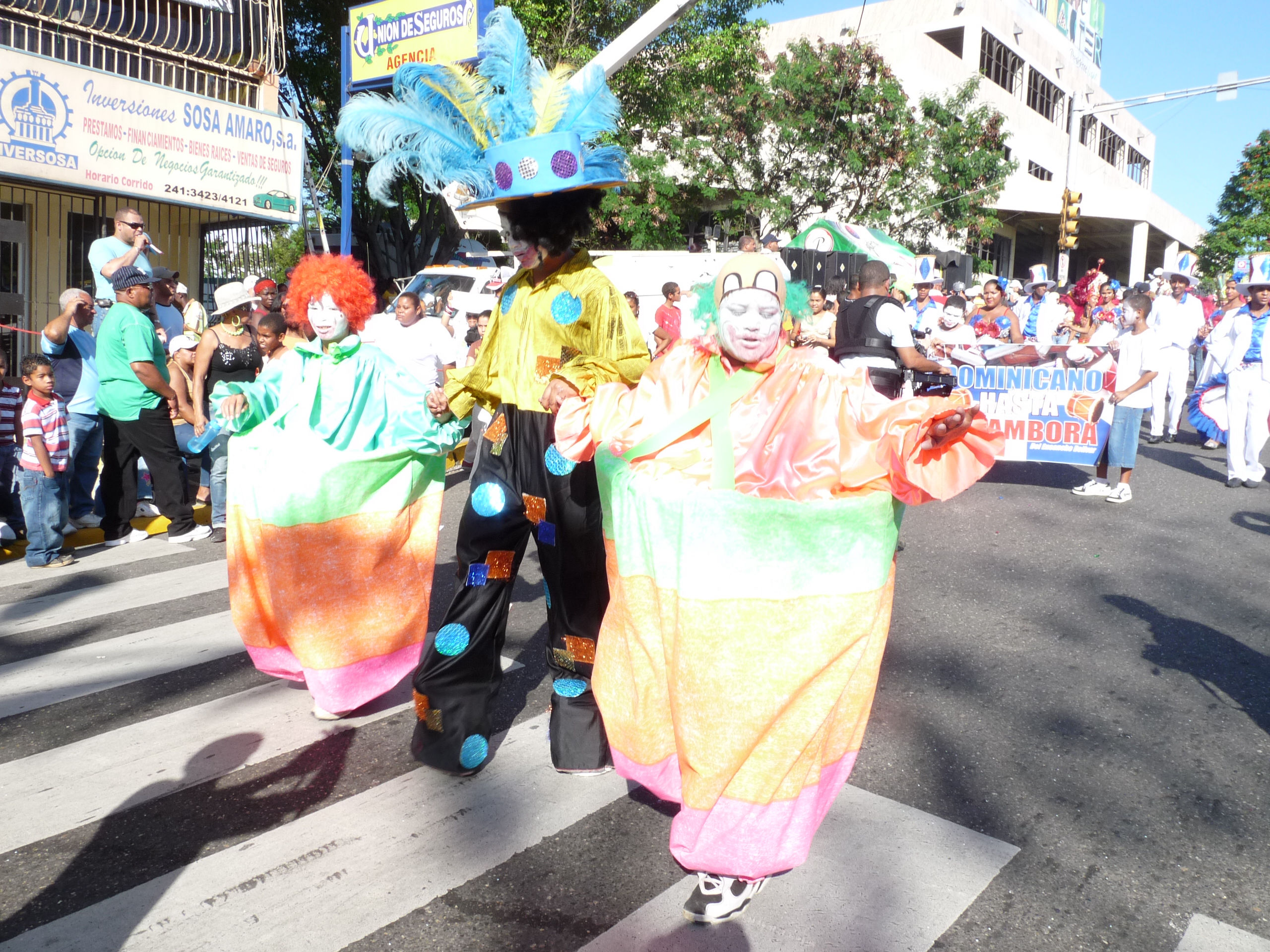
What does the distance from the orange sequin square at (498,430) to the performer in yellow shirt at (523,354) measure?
0.4 inches

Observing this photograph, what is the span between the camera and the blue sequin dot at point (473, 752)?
11.7 ft

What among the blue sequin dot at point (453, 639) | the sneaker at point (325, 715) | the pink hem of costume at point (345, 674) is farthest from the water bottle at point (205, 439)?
the blue sequin dot at point (453, 639)

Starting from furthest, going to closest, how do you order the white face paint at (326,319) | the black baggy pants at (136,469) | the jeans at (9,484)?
the black baggy pants at (136,469) < the jeans at (9,484) < the white face paint at (326,319)

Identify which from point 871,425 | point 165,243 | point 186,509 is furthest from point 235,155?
point 871,425

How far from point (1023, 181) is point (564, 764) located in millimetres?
33494

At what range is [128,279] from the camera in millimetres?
6938

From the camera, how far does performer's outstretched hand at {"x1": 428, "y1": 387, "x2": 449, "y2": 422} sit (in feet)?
12.2

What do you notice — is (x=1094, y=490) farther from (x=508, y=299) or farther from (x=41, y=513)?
(x=41, y=513)

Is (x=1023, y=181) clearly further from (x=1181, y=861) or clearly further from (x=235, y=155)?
(x=1181, y=861)

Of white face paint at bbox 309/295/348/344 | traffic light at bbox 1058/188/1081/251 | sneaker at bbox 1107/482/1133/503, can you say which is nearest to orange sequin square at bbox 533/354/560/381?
white face paint at bbox 309/295/348/344

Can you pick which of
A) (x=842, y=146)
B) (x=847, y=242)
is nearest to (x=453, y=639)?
(x=847, y=242)

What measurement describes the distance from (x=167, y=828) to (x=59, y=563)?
4.16 meters

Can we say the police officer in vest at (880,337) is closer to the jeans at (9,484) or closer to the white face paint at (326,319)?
the white face paint at (326,319)

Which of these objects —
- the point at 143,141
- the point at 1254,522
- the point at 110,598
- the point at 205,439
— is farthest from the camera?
the point at 143,141
